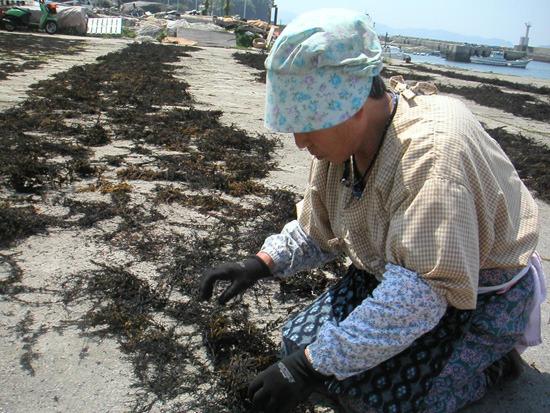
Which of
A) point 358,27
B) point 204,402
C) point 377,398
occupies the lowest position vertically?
point 204,402

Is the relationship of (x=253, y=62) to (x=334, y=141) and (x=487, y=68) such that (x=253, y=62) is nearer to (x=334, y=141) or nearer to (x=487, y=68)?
(x=334, y=141)

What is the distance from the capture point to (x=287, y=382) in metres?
1.50

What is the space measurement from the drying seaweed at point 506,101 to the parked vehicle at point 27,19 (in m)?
18.0

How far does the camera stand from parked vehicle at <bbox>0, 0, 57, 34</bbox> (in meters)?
21.8

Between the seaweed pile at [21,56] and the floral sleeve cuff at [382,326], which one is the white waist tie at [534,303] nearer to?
the floral sleeve cuff at [382,326]

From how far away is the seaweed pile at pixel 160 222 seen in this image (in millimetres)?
1993

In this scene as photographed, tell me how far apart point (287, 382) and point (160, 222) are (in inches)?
75.9

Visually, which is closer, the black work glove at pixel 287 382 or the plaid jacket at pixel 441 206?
the plaid jacket at pixel 441 206

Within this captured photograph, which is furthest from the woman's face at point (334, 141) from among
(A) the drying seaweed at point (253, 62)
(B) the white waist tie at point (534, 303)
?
(A) the drying seaweed at point (253, 62)

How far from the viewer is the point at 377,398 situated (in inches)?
65.2

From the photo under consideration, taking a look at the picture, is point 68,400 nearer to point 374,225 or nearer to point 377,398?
point 377,398

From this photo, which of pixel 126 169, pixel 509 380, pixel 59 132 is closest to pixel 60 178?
pixel 126 169

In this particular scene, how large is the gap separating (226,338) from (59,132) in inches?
147

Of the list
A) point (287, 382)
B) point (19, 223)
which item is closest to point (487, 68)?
point (19, 223)
